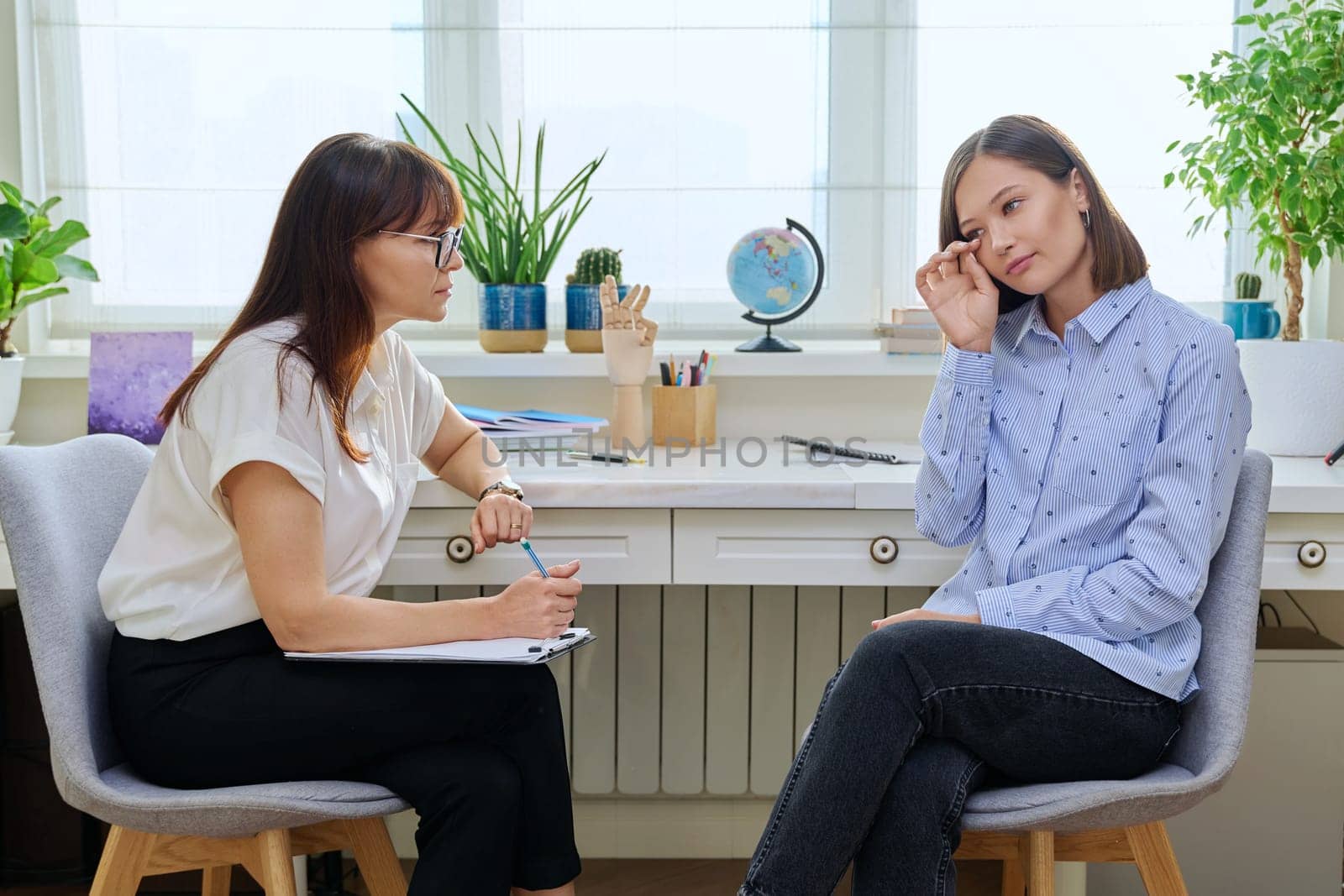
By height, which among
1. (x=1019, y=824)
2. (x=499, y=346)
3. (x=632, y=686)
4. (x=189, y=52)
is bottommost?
(x=632, y=686)

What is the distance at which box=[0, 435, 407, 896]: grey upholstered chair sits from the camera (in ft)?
3.91

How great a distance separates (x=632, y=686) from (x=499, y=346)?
66 centimetres

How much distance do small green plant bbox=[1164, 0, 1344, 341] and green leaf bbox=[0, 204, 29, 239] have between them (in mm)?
1851

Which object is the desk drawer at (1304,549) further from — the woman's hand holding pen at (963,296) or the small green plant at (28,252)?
the small green plant at (28,252)

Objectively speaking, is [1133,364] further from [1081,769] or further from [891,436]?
[891,436]

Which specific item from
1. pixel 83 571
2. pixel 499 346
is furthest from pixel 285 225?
pixel 499 346

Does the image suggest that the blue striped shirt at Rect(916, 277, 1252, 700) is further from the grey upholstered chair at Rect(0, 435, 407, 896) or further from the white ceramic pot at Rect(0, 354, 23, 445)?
the white ceramic pot at Rect(0, 354, 23, 445)

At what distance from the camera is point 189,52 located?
224cm

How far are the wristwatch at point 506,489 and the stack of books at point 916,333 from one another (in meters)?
0.85

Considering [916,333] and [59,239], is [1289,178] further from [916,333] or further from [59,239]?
[59,239]

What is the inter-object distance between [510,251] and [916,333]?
74 cm

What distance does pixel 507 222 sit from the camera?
2088 mm

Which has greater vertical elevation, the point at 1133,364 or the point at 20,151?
the point at 20,151

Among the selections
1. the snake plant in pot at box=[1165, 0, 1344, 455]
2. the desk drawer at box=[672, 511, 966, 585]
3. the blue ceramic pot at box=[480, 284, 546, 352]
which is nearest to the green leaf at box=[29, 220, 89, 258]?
the blue ceramic pot at box=[480, 284, 546, 352]
